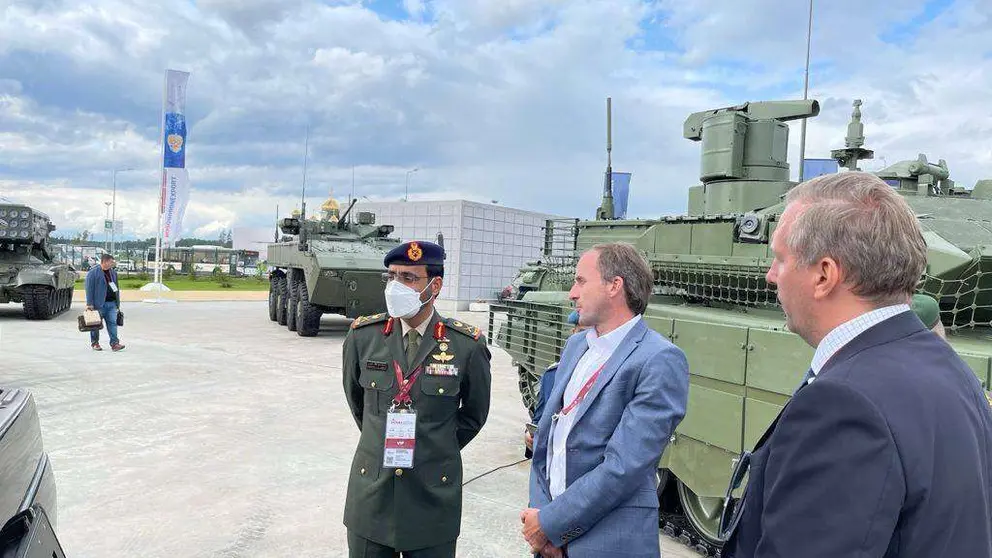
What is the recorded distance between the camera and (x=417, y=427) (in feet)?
8.69

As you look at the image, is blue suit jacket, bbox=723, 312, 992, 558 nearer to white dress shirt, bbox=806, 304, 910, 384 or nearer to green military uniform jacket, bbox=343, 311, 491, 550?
white dress shirt, bbox=806, 304, 910, 384

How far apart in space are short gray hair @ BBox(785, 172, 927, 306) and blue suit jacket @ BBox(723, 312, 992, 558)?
0.12 meters

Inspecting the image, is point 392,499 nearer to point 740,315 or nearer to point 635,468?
point 635,468

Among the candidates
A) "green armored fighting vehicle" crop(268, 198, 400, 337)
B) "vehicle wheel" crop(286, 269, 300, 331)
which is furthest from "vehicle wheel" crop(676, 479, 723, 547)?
"vehicle wheel" crop(286, 269, 300, 331)

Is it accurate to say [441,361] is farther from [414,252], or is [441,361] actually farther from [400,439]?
[414,252]

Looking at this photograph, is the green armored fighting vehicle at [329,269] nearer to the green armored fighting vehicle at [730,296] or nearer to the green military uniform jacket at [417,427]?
the green armored fighting vehicle at [730,296]

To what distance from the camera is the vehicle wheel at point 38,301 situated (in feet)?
48.9

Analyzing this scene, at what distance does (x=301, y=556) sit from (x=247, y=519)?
0.70 meters

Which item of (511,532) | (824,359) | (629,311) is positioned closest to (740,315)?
(511,532)

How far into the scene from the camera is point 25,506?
243 centimetres

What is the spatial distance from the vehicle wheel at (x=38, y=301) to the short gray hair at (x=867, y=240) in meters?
17.2

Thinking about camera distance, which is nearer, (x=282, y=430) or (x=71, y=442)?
(x=71, y=442)

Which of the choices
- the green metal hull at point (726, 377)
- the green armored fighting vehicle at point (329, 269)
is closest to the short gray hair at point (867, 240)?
the green metal hull at point (726, 377)

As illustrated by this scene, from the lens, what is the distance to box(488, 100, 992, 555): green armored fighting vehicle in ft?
12.4
